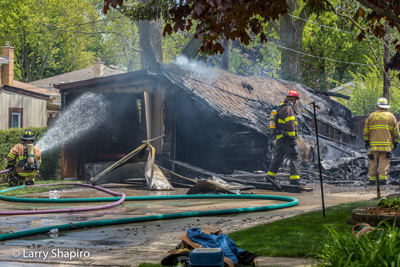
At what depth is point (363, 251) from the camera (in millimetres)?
4555

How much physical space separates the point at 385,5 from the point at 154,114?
1098 centimetres

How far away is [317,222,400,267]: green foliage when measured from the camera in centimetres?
440

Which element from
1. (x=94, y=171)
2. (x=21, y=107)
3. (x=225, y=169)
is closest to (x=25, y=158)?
(x=94, y=171)

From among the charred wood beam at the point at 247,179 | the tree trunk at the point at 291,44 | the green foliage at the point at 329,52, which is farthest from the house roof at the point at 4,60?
the charred wood beam at the point at 247,179

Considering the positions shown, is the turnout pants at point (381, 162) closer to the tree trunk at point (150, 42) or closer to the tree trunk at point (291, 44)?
the tree trunk at point (291, 44)

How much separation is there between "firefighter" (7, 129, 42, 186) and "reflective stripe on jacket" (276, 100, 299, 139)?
20.3ft

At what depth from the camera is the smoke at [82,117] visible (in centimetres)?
1769

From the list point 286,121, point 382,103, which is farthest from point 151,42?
point 382,103

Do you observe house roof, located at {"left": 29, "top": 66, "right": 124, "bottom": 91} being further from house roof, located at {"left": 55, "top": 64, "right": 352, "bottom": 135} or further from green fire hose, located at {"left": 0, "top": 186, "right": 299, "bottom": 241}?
green fire hose, located at {"left": 0, "top": 186, "right": 299, "bottom": 241}

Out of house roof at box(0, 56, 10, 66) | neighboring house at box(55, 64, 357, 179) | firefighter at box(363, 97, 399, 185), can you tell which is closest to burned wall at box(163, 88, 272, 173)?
neighboring house at box(55, 64, 357, 179)

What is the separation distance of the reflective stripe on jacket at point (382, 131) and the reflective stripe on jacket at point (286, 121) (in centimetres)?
175

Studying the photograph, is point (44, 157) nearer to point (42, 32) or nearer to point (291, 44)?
point (291, 44)

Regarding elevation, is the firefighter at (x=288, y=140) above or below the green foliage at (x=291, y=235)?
above

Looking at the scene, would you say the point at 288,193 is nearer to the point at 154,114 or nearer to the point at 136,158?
the point at 136,158
